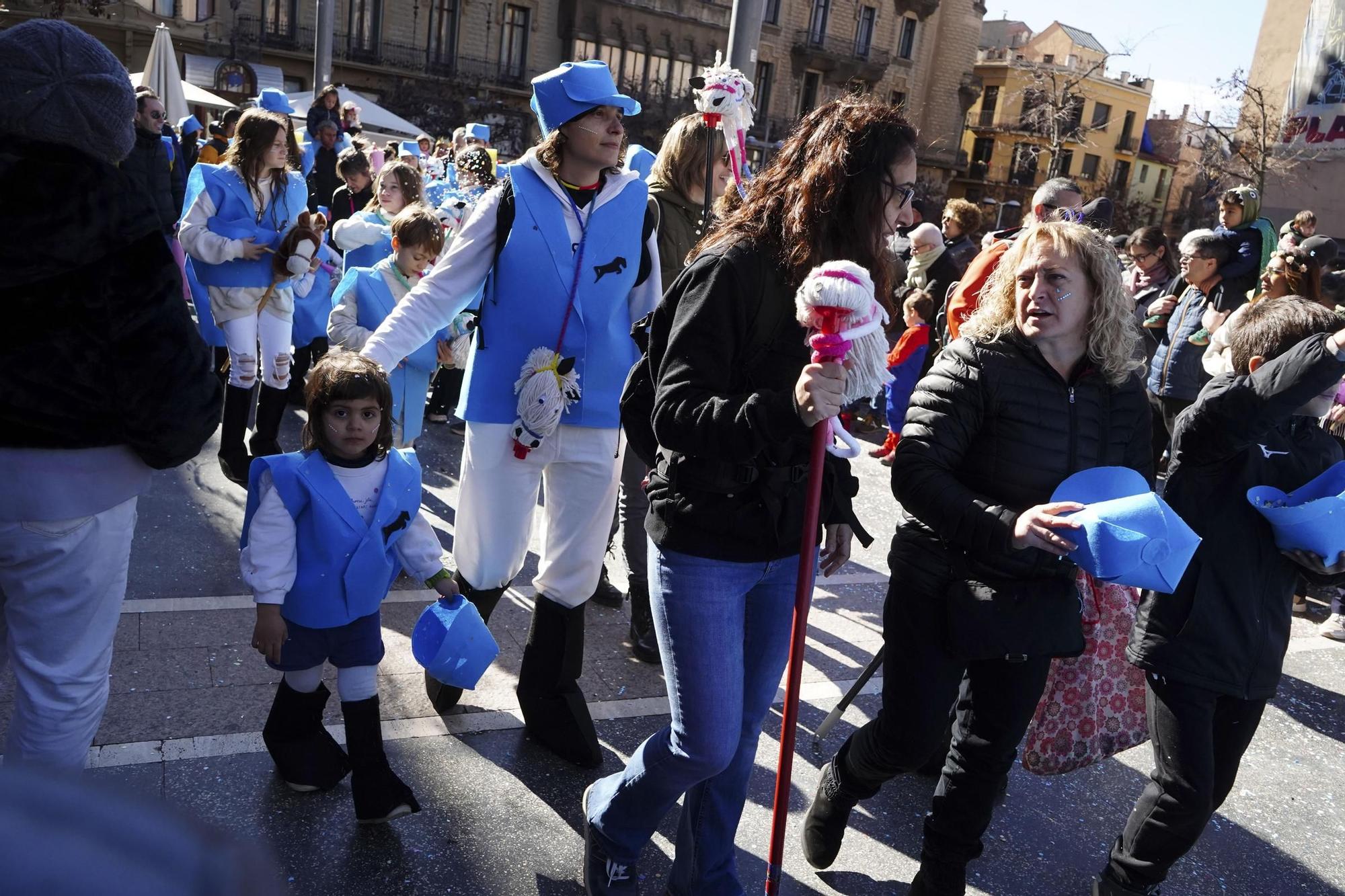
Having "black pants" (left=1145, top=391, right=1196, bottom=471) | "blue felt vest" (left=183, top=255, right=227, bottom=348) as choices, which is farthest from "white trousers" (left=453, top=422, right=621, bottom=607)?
"black pants" (left=1145, top=391, right=1196, bottom=471)

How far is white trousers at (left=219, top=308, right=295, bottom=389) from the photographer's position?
5695 mm

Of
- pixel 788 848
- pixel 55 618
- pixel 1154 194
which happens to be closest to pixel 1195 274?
pixel 788 848

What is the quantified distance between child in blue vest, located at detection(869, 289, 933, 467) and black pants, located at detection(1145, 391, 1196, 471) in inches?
71.0

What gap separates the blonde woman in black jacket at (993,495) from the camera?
271cm

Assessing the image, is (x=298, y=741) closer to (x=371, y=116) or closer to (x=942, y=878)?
(x=942, y=878)

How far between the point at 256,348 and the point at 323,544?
3.27 meters

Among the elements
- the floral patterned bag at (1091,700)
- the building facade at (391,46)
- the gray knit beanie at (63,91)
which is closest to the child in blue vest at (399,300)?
the gray knit beanie at (63,91)

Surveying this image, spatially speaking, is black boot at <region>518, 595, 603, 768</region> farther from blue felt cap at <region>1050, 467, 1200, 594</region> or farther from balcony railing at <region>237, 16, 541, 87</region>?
balcony railing at <region>237, 16, 541, 87</region>

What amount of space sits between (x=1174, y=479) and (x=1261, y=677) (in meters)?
0.61

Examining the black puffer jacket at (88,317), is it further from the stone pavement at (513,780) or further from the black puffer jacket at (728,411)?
the black puffer jacket at (728,411)

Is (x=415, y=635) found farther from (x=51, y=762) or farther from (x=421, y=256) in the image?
(x=421, y=256)

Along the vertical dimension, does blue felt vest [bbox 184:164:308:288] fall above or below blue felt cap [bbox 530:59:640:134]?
below

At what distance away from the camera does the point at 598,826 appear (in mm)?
2727

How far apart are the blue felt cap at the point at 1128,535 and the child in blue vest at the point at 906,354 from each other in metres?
5.95
